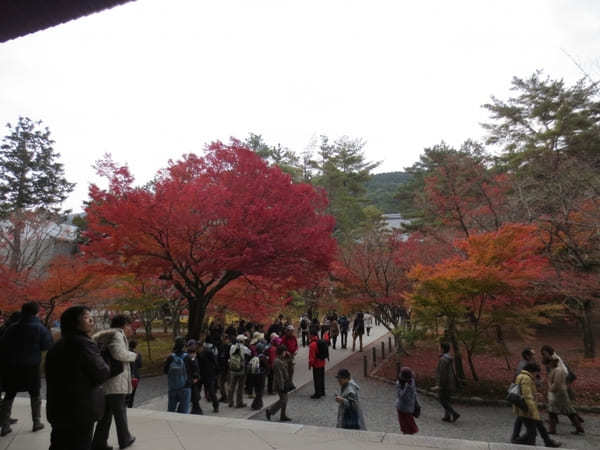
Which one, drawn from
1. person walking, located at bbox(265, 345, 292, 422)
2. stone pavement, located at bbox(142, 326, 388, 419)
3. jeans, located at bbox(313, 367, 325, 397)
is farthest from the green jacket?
stone pavement, located at bbox(142, 326, 388, 419)

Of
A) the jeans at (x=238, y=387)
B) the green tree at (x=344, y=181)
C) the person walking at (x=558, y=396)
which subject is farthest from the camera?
the green tree at (x=344, y=181)

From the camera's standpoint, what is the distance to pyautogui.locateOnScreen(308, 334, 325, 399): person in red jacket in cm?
948

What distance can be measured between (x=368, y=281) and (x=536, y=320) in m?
6.04

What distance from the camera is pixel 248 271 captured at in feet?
40.5

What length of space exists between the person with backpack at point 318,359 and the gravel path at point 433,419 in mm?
244

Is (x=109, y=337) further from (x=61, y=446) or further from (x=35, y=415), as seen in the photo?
(x=35, y=415)

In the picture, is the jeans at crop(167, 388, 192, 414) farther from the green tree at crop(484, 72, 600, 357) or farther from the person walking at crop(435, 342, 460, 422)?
the green tree at crop(484, 72, 600, 357)

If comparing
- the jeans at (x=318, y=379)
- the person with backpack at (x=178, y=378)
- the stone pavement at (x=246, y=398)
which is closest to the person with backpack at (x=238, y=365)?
the stone pavement at (x=246, y=398)

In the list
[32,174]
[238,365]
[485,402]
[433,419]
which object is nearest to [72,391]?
[238,365]

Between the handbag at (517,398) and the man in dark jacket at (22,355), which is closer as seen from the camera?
the man in dark jacket at (22,355)

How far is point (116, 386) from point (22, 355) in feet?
4.58

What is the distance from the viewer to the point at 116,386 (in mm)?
4191

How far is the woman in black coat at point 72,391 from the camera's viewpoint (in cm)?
298

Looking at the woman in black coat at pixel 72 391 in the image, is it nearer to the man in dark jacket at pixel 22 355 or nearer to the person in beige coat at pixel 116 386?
the person in beige coat at pixel 116 386
